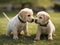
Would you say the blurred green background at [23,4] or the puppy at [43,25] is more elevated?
the blurred green background at [23,4]

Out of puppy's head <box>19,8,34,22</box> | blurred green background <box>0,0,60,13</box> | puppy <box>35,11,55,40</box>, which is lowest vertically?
puppy <box>35,11,55,40</box>

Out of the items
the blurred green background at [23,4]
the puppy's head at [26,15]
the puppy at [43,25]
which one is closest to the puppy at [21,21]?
the puppy's head at [26,15]

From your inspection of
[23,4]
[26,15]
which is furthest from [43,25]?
[23,4]

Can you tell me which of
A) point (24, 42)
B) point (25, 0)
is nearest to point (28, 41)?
point (24, 42)

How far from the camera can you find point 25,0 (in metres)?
25.7

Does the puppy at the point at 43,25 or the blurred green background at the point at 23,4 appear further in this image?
the blurred green background at the point at 23,4

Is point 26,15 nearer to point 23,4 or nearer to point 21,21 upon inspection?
point 21,21

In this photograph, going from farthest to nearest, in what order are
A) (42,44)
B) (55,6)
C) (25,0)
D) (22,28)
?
(55,6), (25,0), (22,28), (42,44)

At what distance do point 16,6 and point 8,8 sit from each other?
920mm

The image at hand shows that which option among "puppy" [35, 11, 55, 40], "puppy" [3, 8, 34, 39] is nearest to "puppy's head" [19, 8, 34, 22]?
"puppy" [3, 8, 34, 39]

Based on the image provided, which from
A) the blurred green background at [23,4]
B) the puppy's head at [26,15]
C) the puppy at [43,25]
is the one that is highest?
the blurred green background at [23,4]

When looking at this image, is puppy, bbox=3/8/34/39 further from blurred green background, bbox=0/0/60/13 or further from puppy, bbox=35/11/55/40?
blurred green background, bbox=0/0/60/13

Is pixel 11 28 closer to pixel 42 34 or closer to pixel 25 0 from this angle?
pixel 42 34

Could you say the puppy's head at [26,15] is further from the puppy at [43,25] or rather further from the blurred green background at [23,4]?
the blurred green background at [23,4]
